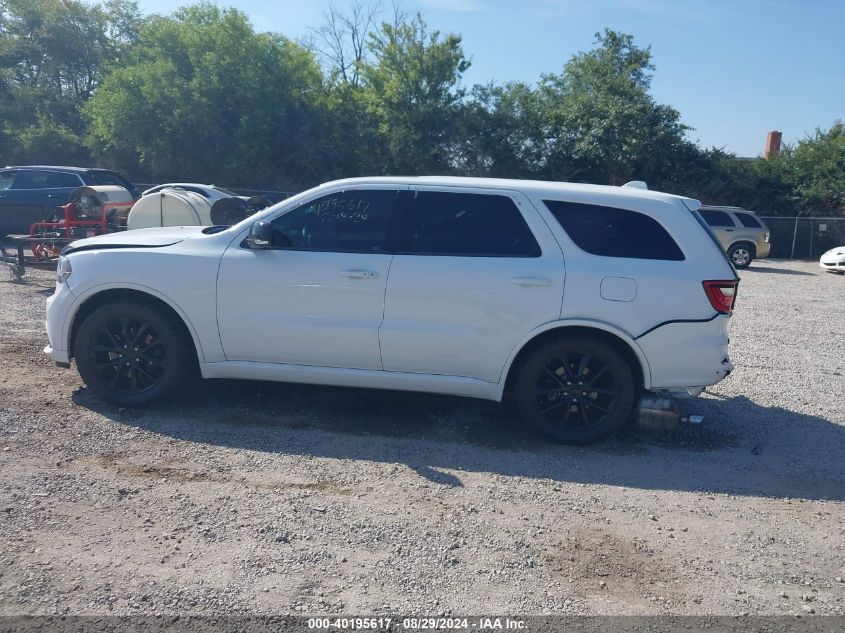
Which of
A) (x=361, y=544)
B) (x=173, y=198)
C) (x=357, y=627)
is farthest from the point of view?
(x=173, y=198)

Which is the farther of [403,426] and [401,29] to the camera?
[401,29]

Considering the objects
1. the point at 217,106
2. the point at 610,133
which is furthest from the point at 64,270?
the point at 610,133

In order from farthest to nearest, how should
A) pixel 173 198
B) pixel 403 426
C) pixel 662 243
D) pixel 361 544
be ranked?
pixel 173 198 → pixel 403 426 → pixel 662 243 → pixel 361 544

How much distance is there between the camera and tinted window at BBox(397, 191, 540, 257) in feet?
18.8

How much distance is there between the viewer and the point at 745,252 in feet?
69.7

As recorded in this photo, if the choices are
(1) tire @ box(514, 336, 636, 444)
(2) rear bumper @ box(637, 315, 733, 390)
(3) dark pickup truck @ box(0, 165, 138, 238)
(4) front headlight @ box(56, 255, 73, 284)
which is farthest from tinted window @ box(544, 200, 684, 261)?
(3) dark pickup truck @ box(0, 165, 138, 238)

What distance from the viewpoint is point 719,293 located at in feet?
18.1

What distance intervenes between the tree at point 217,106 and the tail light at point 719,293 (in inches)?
916

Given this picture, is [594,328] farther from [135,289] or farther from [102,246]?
[102,246]

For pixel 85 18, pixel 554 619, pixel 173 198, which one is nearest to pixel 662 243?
pixel 554 619

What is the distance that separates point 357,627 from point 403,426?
2.67 metres

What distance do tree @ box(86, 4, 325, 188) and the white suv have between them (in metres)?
21.7

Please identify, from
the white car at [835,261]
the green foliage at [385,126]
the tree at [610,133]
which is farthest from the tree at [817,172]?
the white car at [835,261]

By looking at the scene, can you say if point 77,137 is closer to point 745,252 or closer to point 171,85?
point 171,85
